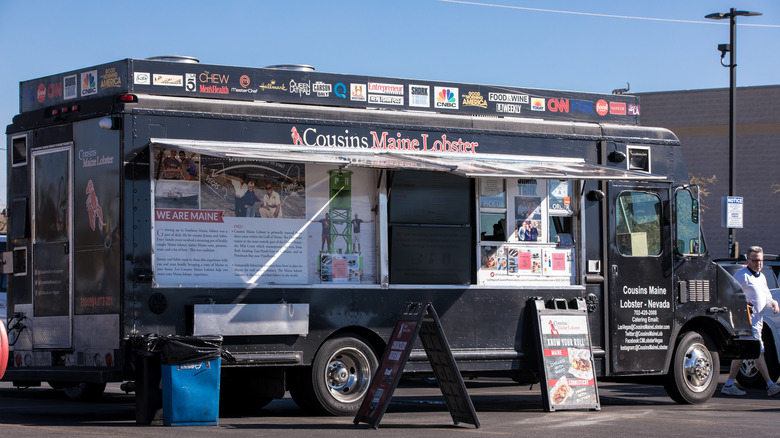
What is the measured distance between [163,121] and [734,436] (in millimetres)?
6103

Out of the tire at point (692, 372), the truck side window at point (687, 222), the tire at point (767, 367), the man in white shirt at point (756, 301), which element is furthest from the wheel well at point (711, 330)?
the tire at point (767, 367)

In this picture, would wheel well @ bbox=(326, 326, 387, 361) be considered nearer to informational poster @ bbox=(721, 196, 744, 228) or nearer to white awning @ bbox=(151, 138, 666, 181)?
white awning @ bbox=(151, 138, 666, 181)

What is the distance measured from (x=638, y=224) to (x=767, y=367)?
13.9 feet

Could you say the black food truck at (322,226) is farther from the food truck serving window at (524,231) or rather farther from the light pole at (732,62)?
the light pole at (732,62)

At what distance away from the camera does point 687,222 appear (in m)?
12.8

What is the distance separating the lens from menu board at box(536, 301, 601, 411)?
37.0 ft

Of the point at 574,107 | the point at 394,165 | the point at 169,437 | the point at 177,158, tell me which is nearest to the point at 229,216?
the point at 177,158

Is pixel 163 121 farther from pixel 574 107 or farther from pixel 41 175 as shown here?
pixel 574 107

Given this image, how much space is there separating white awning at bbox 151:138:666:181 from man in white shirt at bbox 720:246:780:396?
318 cm

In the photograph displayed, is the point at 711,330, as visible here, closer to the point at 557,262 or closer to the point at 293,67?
the point at 557,262

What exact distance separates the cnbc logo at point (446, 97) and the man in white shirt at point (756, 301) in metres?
5.09

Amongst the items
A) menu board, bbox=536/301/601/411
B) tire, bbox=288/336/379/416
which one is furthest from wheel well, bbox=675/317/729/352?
tire, bbox=288/336/379/416

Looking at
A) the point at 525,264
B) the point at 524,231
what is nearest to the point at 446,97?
the point at 524,231

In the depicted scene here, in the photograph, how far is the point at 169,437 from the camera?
8.70 metres
